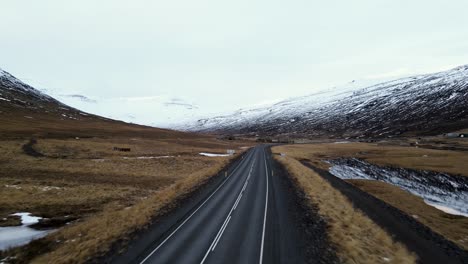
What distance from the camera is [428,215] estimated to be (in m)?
29.2

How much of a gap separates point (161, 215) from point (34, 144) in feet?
196

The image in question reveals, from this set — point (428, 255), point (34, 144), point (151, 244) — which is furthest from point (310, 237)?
point (34, 144)

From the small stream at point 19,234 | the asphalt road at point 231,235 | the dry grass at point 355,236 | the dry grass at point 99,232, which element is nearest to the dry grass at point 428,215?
the dry grass at point 355,236

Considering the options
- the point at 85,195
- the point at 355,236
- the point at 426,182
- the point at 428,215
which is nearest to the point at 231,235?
the point at 355,236

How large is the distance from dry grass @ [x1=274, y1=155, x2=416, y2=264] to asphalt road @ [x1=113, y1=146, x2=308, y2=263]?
106 inches

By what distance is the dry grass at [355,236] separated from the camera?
58.7 ft

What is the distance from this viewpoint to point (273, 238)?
2016cm

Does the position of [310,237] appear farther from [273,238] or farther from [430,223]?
[430,223]

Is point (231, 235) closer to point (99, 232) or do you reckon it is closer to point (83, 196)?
point (99, 232)

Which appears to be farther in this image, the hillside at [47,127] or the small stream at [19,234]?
the hillside at [47,127]

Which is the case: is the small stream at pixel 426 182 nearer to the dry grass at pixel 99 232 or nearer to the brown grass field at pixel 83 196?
the brown grass field at pixel 83 196

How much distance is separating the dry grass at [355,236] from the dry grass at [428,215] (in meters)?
5.47

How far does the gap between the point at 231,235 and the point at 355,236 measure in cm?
826

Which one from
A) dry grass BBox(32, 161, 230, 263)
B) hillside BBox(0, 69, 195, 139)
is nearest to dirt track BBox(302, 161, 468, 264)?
dry grass BBox(32, 161, 230, 263)
